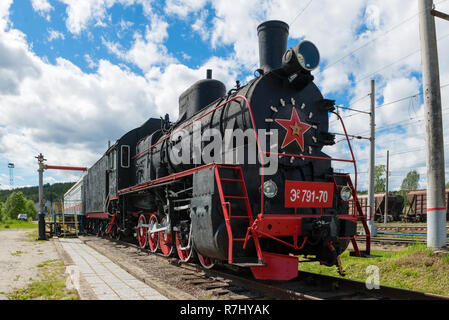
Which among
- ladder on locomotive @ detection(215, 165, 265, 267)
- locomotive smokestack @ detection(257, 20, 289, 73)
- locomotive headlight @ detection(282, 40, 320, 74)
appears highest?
locomotive smokestack @ detection(257, 20, 289, 73)

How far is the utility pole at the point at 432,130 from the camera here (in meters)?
7.53

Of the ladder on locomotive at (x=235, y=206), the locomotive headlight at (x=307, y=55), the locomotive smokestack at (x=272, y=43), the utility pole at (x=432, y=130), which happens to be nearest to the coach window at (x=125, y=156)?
the locomotive smokestack at (x=272, y=43)

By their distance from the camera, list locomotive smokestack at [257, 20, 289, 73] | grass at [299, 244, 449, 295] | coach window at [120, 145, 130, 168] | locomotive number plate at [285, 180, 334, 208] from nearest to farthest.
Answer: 1. locomotive number plate at [285, 180, 334, 208]
2. grass at [299, 244, 449, 295]
3. locomotive smokestack at [257, 20, 289, 73]
4. coach window at [120, 145, 130, 168]

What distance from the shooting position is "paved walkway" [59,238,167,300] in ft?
17.5

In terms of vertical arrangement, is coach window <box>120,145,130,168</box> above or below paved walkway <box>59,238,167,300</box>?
above

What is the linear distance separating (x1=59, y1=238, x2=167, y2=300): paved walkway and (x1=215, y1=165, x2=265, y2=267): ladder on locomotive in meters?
1.33

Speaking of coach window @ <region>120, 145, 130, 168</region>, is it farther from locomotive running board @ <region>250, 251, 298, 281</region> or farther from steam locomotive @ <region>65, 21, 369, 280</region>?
locomotive running board @ <region>250, 251, 298, 281</region>

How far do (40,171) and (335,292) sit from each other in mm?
17236

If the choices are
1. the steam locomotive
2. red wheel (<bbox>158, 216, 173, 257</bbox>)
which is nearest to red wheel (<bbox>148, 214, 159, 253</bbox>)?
red wheel (<bbox>158, 216, 173, 257</bbox>)

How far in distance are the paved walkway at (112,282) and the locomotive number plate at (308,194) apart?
2.56 m

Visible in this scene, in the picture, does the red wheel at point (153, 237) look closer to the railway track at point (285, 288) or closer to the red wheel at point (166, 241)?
the red wheel at point (166, 241)

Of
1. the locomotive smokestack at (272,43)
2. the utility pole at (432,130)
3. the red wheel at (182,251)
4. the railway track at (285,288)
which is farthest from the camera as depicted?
the red wheel at (182,251)

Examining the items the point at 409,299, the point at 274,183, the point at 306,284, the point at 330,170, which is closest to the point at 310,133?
the point at 330,170

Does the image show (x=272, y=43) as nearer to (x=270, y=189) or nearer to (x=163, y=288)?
(x=270, y=189)
